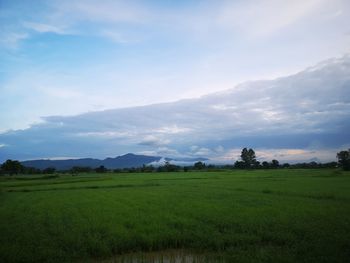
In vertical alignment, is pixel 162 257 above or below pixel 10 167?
below

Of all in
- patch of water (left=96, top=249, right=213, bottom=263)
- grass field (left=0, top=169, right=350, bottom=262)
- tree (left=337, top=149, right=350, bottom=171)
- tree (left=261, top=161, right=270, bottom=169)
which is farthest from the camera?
tree (left=261, top=161, right=270, bottom=169)

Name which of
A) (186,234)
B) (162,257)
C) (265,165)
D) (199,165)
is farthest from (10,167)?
(162,257)

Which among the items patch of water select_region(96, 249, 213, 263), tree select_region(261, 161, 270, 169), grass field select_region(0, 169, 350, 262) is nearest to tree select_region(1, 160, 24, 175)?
tree select_region(261, 161, 270, 169)

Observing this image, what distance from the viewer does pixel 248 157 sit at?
11044 centimetres

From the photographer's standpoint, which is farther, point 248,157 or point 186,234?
point 248,157

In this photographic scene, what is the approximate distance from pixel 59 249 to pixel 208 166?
116 m

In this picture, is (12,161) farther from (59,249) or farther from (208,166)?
(59,249)

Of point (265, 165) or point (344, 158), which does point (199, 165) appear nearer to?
point (265, 165)

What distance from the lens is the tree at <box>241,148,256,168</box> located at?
361 feet

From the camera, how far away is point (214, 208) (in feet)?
52.6

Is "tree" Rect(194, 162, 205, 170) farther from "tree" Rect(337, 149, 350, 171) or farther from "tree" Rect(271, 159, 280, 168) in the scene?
"tree" Rect(337, 149, 350, 171)

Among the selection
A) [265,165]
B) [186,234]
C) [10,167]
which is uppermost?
[10,167]

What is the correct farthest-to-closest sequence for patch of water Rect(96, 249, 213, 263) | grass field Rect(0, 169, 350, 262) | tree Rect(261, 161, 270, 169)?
tree Rect(261, 161, 270, 169)
grass field Rect(0, 169, 350, 262)
patch of water Rect(96, 249, 213, 263)

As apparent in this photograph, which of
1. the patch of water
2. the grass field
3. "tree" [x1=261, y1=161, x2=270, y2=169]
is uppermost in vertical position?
"tree" [x1=261, y1=161, x2=270, y2=169]
